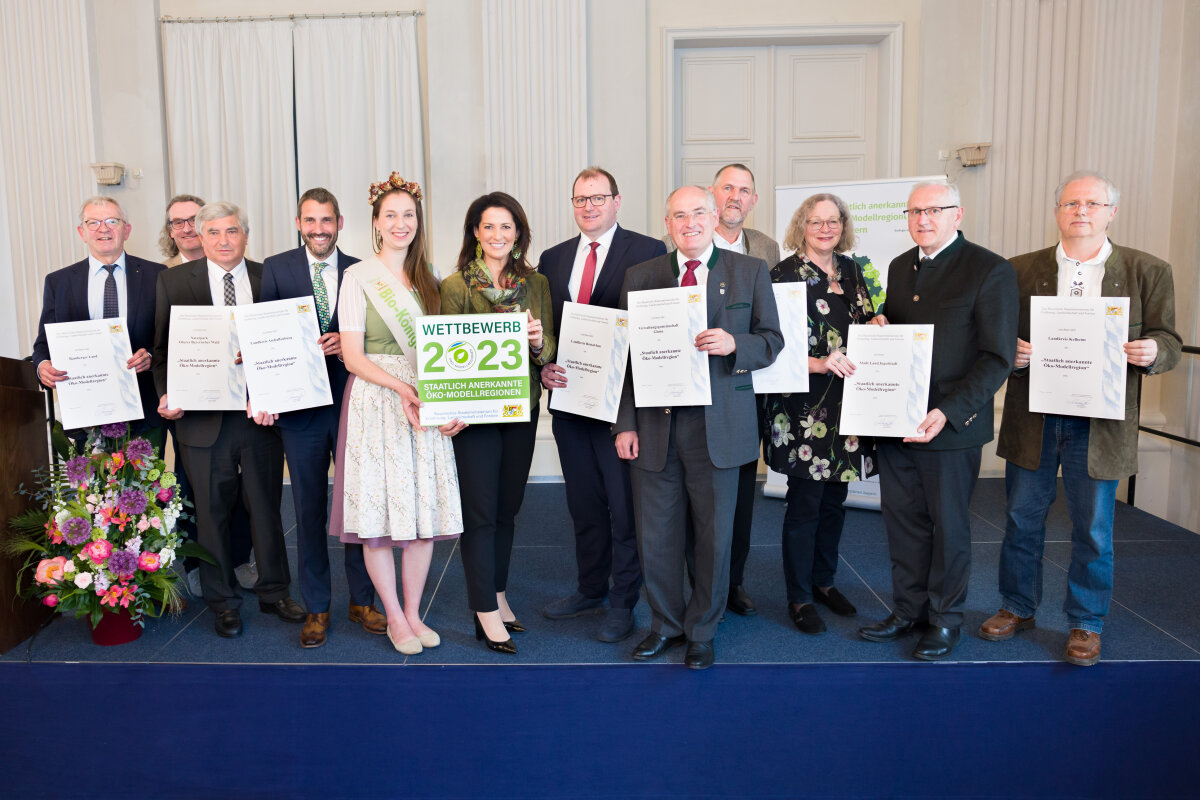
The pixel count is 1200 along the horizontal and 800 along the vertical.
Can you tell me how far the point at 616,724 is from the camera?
271cm

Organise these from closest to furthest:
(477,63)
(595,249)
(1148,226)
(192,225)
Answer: (595,249) < (192,225) < (1148,226) < (477,63)

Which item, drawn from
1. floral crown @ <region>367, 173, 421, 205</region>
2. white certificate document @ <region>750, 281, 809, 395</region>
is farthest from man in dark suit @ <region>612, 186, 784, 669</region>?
floral crown @ <region>367, 173, 421, 205</region>

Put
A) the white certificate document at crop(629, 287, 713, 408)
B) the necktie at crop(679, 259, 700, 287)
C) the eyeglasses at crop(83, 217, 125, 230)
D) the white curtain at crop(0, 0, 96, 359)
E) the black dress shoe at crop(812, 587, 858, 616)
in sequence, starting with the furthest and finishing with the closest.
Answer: the white curtain at crop(0, 0, 96, 359) → the eyeglasses at crop(83, 217, 125, 230) → the black dress shoe at crop(812, 587, 858, 616) → the necktie at crop(679, 259, 700, 287) → the white certificate document at crop(629, 287, 713, 408)

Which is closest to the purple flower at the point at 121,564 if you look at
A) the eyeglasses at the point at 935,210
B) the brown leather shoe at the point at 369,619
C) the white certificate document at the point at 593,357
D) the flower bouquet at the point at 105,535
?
the flower bouquet at the point at 105,535

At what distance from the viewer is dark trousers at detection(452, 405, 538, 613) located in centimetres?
285

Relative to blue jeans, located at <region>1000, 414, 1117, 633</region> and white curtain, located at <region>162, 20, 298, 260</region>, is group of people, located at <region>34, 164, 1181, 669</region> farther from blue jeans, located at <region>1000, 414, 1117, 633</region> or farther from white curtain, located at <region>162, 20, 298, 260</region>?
white curtain, located at <region>162, 20, 298, 260</region>

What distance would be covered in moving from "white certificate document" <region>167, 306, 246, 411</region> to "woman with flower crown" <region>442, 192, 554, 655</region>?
0.87 metres

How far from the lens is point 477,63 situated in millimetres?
5621

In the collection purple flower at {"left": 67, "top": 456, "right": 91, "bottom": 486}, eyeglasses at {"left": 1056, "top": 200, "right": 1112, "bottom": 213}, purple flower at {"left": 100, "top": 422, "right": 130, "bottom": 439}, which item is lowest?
purple flower at {"left": 67, "top": 456, "right": 91, "bottom": 486}

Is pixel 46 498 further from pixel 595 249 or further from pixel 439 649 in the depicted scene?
pixel 595 249

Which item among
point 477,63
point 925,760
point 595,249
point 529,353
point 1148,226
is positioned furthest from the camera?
point 477,63

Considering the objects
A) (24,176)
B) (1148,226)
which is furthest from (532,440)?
(24,176)

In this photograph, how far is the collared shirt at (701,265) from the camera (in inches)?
107

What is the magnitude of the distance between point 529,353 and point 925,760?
6.04ft
